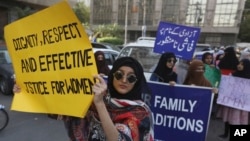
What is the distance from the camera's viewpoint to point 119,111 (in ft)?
5.18

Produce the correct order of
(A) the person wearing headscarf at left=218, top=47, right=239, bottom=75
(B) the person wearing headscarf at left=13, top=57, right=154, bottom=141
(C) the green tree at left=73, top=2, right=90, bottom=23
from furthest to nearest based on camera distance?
(C) the green tree at left=73, top=2, right=90, bottom=23 → (A) the person wearing headscarf at left=218, top=47, right=239, bottom=75 → (B) the person wearing headscarf at left=13, top=57, right=154, bottom=141

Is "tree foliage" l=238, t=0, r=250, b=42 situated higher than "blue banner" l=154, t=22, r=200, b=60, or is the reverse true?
"blue banner" l=154, t=22, r=200, b=60

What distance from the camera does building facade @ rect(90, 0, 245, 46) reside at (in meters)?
50.8

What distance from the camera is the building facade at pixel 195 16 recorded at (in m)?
50.8

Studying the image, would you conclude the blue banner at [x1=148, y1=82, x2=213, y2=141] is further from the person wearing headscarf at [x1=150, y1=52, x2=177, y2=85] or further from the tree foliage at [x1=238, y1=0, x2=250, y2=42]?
the tree foliage at [x1=238, y1=0, x2=250, y2=42]

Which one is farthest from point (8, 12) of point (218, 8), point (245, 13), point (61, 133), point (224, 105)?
point (245, 13)

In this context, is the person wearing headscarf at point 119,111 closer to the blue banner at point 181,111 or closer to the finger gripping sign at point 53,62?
Answer: the finger gripping sign at point 53,62

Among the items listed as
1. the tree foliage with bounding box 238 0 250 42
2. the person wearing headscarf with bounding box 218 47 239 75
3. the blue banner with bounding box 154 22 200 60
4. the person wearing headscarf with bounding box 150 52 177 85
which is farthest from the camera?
the tree foliage with bounding box 238 0 250 42

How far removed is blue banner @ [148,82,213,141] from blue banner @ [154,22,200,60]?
7.49ft

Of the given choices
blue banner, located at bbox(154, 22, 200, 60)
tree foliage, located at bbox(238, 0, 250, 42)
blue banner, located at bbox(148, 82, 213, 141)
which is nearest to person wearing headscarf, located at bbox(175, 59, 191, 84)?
blue banner, located at bbox(154, 22, 200, 60)

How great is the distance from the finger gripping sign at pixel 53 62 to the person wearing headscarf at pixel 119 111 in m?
0.11

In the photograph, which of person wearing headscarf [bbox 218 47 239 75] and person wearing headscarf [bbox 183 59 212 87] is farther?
person wearing headscarf [bbox 218 47 239 75]

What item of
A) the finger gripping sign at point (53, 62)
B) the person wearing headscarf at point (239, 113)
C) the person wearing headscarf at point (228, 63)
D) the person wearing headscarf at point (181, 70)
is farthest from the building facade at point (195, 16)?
the finger gripping sign at point (53, 62)

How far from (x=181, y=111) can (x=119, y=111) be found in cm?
216
